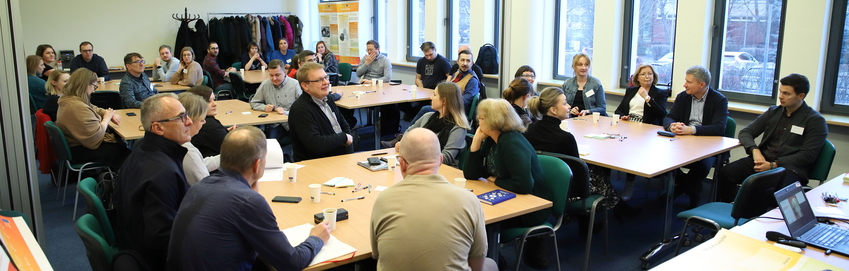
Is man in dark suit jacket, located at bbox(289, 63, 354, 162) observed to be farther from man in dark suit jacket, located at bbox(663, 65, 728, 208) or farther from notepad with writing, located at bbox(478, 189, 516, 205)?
man in dark suit jacket, located at bbox(663, 65, 728, 208)

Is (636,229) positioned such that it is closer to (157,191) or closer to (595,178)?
(595,178)

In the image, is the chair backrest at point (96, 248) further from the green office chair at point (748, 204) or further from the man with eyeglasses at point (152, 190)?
the green office chair at point (748, 204)

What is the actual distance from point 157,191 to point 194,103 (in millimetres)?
858

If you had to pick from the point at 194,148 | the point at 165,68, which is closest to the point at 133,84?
the point at 165,68

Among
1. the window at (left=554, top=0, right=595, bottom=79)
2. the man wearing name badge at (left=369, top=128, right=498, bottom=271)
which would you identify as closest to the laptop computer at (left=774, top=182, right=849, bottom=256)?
the man wearing name badge at (left=369, top=128, right=498, bottom=271)

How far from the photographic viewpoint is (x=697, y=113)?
5.16m

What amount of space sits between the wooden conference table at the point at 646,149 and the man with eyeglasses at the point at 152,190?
259 centimetres

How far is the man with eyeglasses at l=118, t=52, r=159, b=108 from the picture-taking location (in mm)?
6141

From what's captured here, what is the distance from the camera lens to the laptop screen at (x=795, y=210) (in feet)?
8.04

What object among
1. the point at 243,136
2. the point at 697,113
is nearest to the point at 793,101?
the point at 697,113

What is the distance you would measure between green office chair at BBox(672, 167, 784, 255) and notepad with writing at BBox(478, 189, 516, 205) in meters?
1.15

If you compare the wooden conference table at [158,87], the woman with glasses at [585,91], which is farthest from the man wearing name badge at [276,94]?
the woman with glasses at [585,91]

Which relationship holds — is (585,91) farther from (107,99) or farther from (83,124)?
(107,99)

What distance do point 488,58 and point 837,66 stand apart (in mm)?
4279
